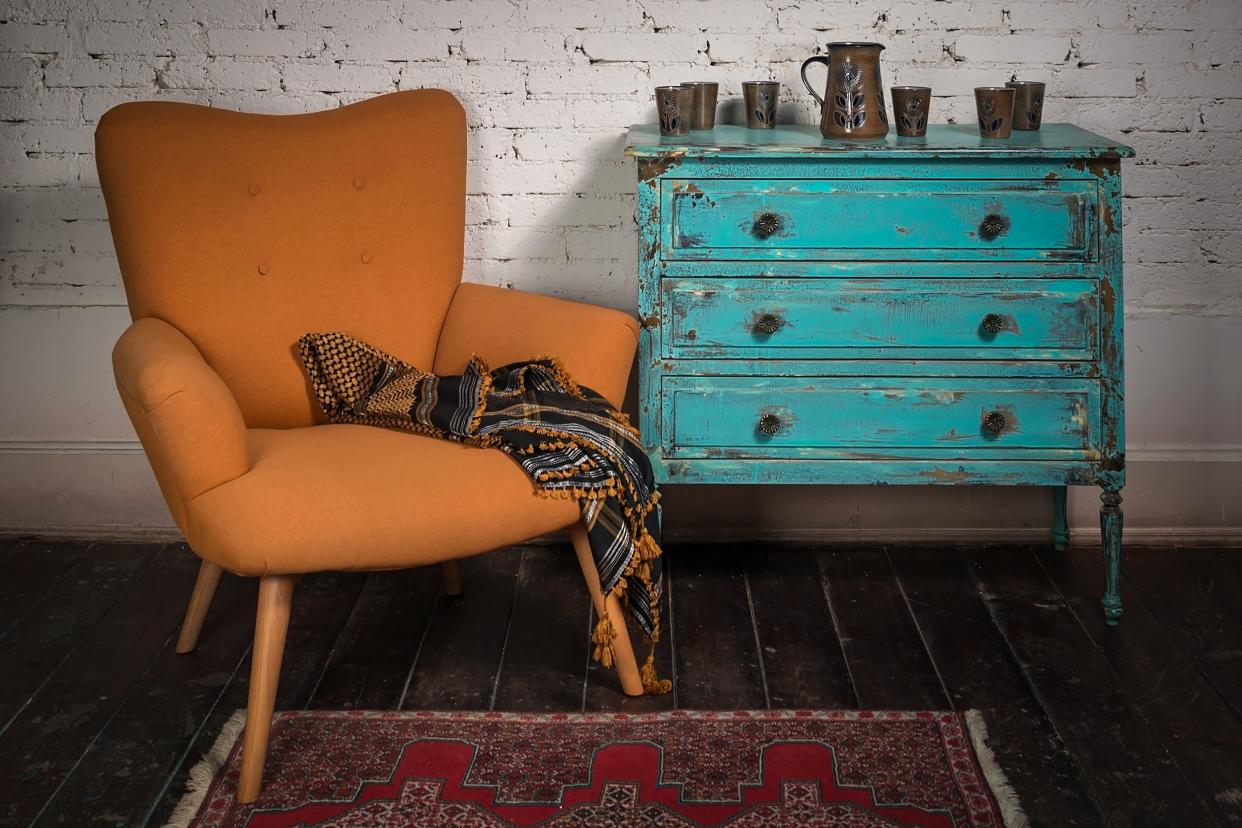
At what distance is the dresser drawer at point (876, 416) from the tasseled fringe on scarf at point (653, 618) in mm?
376

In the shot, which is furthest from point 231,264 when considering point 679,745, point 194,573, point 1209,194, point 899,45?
point 1209,194

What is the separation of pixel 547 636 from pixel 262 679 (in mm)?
698

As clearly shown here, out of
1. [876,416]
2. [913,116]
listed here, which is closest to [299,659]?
[876,416]

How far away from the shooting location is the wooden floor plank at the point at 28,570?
9.20 ft

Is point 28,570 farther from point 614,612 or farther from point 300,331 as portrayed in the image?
point 614,612

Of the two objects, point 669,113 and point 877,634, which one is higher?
point 669,113

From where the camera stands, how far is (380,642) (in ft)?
8.64

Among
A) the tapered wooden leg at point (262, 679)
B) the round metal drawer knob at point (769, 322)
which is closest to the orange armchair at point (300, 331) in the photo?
the tapered wooden leg at point (262, 679)

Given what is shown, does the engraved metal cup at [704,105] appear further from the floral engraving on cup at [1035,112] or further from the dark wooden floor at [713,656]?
the dark wooden floor at [713,656]

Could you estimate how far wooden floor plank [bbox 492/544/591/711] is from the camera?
7.93 feet

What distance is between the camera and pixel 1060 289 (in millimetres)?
2570

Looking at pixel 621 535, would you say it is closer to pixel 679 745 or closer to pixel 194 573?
pixel 679 745

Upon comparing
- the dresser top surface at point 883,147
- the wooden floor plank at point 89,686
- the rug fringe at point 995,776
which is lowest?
the rug fringe at point 995,776

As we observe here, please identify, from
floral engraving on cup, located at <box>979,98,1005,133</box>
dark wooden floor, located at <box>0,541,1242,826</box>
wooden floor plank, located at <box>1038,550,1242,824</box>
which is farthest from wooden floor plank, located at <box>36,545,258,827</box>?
floral engraving on cup, located at <box>979,98,1005,133</box>
